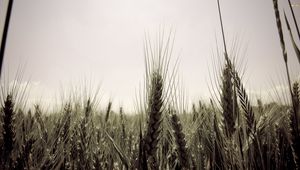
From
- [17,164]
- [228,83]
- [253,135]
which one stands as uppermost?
[228,83]

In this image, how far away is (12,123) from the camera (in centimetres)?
217

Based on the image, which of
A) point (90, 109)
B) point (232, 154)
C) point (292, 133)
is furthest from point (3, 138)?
point (292, 133)

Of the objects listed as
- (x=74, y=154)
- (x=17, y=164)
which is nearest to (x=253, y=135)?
(x=74, y=154)

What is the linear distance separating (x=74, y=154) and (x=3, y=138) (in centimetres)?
65

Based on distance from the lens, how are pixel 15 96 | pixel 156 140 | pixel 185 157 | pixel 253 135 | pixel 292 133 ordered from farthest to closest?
1. pixel 15 96
2. pixel 292 133
3. pixel 253 135
4. pixel 185 157
5. pixel 156 140

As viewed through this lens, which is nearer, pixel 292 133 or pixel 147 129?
pixel 147 129

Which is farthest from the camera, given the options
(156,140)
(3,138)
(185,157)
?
(3,138)

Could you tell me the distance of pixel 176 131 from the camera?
1632 millimetres

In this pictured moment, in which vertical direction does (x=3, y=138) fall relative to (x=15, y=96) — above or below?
below

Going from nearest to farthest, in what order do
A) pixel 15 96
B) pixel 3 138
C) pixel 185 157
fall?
pixel 185 157 → pixel 3 138 → pixel 15 96

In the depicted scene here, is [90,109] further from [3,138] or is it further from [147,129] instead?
[147,129]

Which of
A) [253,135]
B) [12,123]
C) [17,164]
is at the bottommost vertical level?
[17,164]

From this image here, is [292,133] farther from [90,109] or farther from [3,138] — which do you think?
[3,138]

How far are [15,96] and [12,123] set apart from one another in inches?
10.8
